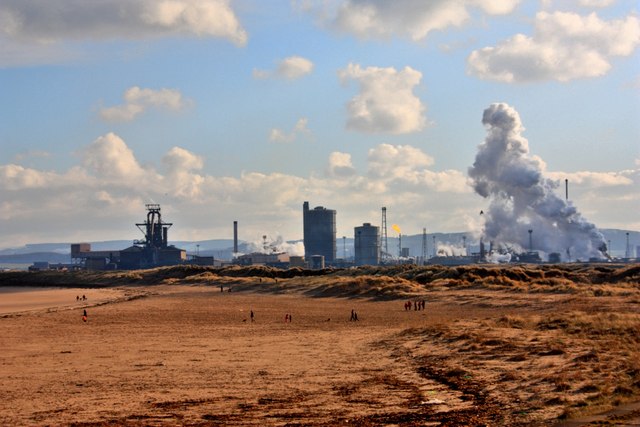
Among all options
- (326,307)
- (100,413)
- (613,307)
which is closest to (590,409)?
(100,413)

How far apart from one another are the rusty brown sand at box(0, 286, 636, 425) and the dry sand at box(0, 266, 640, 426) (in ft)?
0.19

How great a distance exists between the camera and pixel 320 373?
29219mm

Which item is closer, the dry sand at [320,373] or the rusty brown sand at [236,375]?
the dry sand at [320,373]

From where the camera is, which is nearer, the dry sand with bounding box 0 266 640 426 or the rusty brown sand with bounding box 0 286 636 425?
the dry sand with bounding box 0 266 640 426

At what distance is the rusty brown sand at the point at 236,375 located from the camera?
21.5m

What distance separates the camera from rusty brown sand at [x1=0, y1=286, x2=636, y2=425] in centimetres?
2145

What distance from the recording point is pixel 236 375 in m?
29.4

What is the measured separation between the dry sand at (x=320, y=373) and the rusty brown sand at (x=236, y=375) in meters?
0.06

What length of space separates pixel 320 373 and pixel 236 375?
9.75ft

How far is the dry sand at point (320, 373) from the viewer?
2131 cm

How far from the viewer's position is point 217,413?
22062 millimetres

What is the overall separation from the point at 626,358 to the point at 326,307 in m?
44.0

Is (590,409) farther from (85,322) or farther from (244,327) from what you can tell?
(85,322)

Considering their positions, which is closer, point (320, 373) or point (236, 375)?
point (320, 373)
